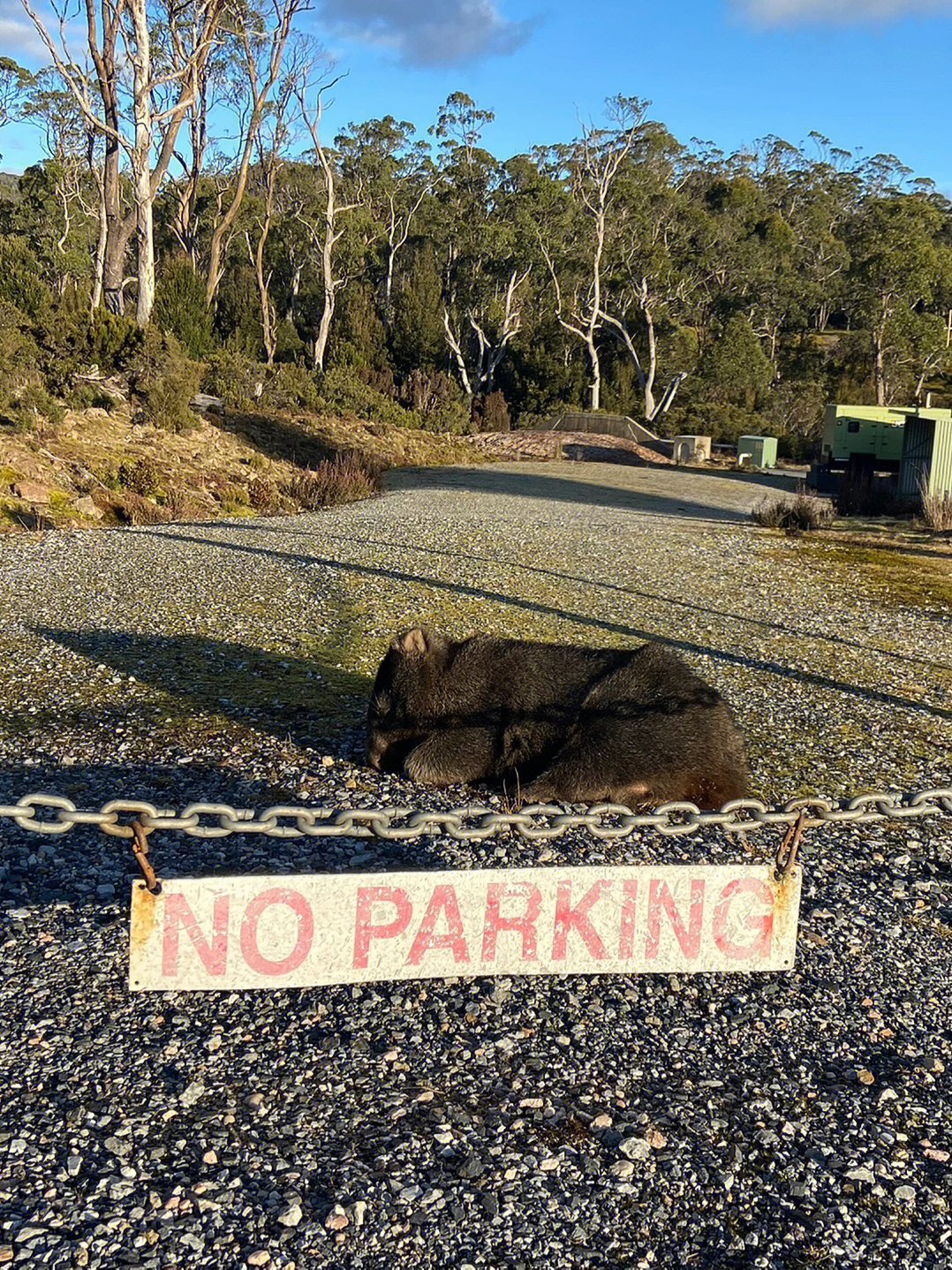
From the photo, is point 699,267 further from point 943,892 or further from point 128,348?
point 943,892

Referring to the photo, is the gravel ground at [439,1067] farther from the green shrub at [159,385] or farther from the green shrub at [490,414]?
the green shrub at [490,414]

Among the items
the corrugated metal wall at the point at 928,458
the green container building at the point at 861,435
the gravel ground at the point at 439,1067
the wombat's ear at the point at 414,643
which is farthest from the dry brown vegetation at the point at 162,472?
the green container building at the point at 861,435

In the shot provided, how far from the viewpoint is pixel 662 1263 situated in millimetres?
2363

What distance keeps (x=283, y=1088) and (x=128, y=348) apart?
68.4 feet

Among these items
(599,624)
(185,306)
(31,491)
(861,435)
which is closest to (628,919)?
(599,624)

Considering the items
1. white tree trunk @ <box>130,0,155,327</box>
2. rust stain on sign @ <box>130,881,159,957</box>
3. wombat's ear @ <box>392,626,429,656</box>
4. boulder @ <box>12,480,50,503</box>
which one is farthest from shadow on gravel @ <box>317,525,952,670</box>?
white tree trunk @ <box>130,0,155,327</box>

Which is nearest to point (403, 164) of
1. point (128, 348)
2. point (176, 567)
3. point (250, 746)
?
point (128, 348)

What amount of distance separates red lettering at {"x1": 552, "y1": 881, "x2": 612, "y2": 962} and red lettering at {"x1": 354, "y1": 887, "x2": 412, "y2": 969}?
1.54ft

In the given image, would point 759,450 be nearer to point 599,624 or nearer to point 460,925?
point 599,624

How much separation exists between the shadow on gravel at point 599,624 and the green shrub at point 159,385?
7829 mm

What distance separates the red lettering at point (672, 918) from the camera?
326 cm

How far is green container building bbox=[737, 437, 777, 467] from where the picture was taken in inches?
1559

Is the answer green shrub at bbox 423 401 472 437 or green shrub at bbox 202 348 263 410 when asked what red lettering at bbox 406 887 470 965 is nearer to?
green shrub at bbox 202 348 263 410

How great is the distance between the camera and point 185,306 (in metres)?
33.7
